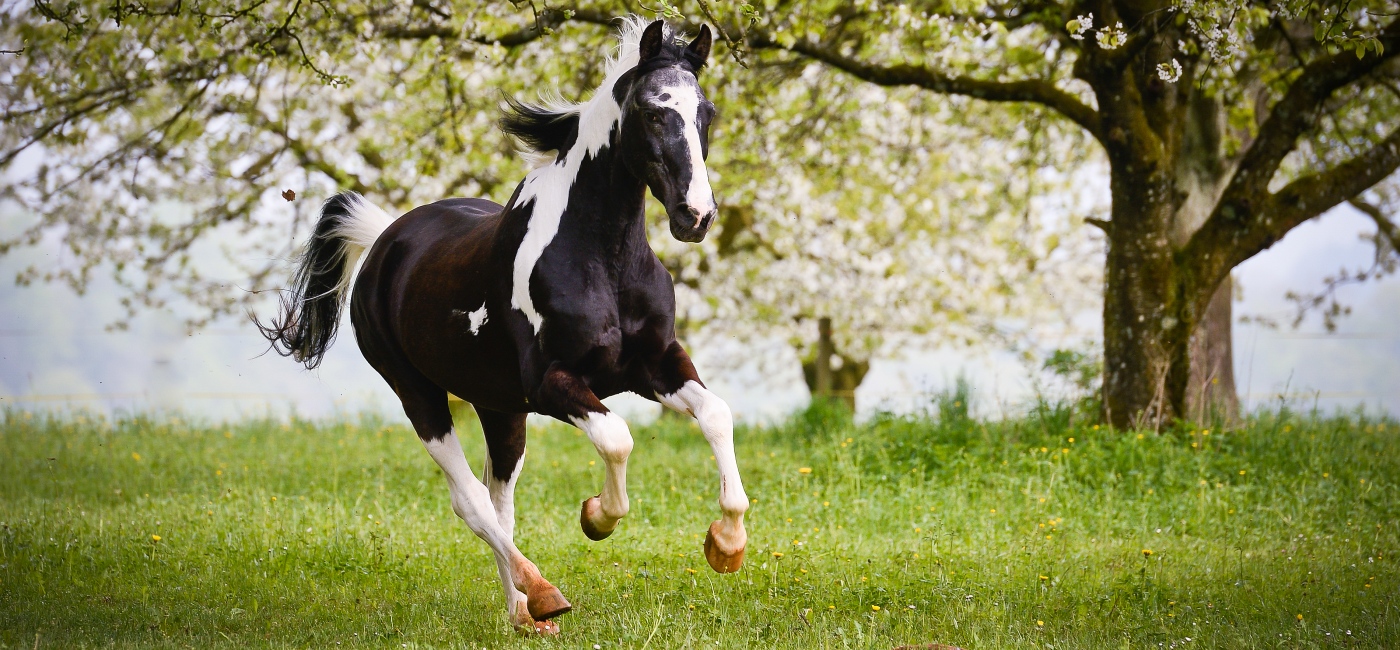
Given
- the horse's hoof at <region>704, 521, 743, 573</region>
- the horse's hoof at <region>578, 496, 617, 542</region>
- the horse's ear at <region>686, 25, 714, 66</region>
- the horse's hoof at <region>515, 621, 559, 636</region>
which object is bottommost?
the horse's hoof at <region>515, 621, 559, 636</region>

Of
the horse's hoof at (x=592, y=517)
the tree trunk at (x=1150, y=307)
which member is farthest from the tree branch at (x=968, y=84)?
the horse's hoof at (x=592, y=517)

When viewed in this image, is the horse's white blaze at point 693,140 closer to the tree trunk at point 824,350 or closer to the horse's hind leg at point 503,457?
the horse's hind leg at point 503,457

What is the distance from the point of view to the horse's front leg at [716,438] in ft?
13.0

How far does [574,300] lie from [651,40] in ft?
3.42

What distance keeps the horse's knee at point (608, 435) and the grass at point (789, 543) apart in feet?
2.89

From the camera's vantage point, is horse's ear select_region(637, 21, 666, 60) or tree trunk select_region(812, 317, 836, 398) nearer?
horse's ear select_region(637, 21, 666, 60)

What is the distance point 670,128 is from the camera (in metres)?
3.89

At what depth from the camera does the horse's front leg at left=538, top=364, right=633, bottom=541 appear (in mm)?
3973

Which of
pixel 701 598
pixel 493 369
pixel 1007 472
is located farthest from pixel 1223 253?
pixel 493 369

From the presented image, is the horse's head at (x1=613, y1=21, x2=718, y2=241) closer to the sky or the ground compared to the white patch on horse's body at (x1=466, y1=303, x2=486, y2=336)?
closer to the sky

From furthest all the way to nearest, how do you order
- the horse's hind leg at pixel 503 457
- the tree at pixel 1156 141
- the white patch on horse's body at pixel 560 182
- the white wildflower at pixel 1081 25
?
the tree at pixel 1156 141, the white wildflower at pixel 1081 25, the horse's hind leg at pixel 503 457, the white patch on horse's body at pixel 560 182

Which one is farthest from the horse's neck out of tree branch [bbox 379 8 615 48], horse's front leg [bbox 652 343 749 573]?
tree branch [bbox 379 8 615 48]

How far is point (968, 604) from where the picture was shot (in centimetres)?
510

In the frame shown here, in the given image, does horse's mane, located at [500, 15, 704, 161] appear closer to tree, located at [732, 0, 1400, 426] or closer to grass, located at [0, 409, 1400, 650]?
grass, located at [0, 409, 1400, 650]
